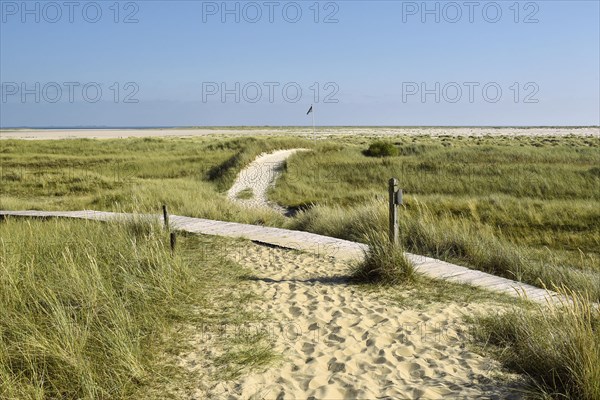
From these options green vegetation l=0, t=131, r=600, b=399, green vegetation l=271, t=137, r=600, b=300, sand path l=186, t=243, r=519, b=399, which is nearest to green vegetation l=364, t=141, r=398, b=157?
green vegetation l=271, t=137, r=600, b=300

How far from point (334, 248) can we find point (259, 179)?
16.0 m

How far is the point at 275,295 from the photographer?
6.98 m

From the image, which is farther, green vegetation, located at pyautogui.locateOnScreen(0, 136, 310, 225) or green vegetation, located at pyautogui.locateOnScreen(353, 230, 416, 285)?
green vegetation, located at pyautogui.locateOnScreen(0, 136, 310, 225)

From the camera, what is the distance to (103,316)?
5184 mm

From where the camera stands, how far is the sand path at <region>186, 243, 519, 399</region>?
4.41 m

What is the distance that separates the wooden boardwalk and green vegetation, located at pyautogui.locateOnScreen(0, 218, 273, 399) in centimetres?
215

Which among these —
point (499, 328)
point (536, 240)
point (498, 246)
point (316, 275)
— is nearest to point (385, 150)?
point (536, 240)

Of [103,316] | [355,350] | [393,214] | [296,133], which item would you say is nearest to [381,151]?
[393,214]

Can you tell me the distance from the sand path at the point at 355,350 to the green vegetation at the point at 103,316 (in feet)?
1.03

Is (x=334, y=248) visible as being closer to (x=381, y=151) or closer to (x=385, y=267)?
(x=385, y=267)

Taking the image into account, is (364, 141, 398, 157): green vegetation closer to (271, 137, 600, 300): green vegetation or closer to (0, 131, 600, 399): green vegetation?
(271, 137, 600, 300): green vegetation

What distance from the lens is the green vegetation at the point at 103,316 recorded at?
4.33 meters

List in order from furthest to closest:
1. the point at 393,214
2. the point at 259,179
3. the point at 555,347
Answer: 1. the point at 259,179
2. the point at 393,214
3. the point at 555,347

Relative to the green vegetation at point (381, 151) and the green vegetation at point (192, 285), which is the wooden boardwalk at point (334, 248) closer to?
the green vegetation at point (192, 285)
